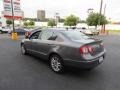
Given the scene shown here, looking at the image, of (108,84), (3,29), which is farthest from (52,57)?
(3,29)

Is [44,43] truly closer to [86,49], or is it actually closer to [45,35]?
[45,35]

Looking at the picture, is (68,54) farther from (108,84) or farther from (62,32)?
(108,84)

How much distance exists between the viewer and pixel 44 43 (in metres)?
5.12

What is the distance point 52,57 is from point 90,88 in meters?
1.79

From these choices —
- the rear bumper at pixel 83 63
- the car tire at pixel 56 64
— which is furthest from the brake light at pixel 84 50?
the car tire at pixel 56 64

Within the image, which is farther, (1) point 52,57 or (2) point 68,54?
(1) point 52,57

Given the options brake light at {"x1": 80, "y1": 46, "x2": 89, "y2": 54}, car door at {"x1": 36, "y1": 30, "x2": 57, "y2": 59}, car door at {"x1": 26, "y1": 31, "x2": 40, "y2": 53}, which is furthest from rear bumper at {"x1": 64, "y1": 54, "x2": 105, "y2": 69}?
car door at {"x1": 26, "y1": 31, "x2": 40, "y2": 53}

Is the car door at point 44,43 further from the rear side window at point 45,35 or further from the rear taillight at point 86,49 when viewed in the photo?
the rear taillight at point 86,49

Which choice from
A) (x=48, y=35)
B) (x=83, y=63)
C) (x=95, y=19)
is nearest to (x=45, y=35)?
(x=48, y=35)

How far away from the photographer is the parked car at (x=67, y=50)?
156 inches

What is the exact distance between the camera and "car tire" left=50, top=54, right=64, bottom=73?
450 cm

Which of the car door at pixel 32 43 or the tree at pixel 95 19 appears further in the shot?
the tree at pixel 95 19

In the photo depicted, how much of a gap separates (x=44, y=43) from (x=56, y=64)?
974 millimetres

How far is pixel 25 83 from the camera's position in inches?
154
